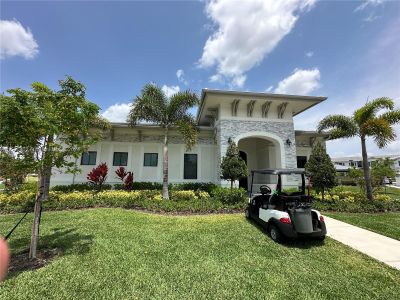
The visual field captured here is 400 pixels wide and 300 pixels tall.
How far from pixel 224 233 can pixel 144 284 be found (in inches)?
128

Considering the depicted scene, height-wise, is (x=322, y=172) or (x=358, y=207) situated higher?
(x=322, y=172)

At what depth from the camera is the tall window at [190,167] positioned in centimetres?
1482

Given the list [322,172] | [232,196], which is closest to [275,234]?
[232,196]

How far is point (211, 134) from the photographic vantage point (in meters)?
15.3

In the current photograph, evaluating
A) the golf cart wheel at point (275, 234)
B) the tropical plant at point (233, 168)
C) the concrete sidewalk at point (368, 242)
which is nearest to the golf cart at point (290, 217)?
the golf cart wheel at point (275, 234)

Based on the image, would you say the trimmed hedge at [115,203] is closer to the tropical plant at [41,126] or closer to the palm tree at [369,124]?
the tropical plant at [41,126]

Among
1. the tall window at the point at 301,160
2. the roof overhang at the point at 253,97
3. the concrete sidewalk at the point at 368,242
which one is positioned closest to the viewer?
the concrete sidewalk at the point at 368,242

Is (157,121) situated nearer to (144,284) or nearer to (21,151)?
(21,151)

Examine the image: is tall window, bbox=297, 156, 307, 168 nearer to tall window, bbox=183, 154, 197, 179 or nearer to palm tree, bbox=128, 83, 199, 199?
tall window, bbox=183, 154, 197, 179

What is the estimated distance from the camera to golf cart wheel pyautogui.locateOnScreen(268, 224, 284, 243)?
18.1 feet

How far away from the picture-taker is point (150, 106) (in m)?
11.8

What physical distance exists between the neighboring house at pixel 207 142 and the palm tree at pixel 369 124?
2214mm

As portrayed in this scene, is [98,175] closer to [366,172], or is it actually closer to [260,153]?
[260,153]

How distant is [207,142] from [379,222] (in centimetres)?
1031
